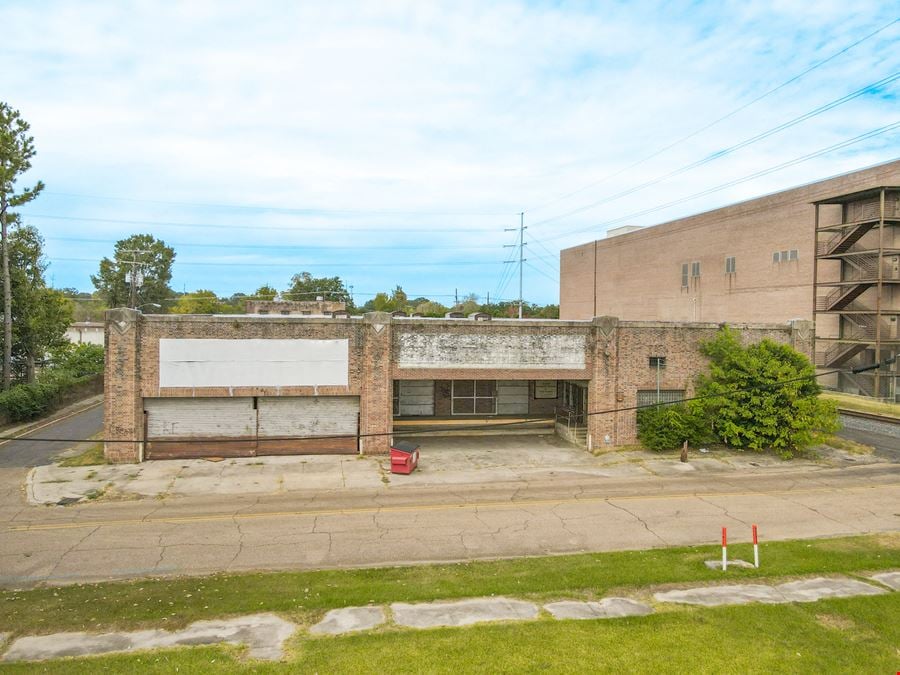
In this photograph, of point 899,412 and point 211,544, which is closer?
point 211,544

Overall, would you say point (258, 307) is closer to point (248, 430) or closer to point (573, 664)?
point (248, 430)

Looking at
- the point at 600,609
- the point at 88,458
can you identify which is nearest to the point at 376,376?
the point at 88,458

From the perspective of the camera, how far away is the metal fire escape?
41.1 meters

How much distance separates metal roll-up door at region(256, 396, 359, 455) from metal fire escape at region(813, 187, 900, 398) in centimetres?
3528

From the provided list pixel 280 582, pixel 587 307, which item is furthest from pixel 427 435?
pixel 587 307

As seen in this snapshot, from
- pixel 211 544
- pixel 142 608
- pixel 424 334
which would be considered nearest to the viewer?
pixel 142 608

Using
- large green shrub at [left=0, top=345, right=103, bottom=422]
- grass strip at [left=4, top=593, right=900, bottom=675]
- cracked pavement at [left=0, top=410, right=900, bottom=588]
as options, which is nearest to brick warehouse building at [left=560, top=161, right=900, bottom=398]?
cracked pavement at [left=0, top=410, right=900, bottom=588]

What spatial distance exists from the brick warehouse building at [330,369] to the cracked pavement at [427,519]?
3.19 meters

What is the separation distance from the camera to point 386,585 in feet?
43.7

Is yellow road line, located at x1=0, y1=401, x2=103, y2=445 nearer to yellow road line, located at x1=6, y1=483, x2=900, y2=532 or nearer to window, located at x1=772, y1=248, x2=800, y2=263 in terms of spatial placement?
yellow road line, located at x1=6, y1=483, x2=900, y2=532

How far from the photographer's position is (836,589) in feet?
43.6

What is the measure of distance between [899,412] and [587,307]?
48269mm

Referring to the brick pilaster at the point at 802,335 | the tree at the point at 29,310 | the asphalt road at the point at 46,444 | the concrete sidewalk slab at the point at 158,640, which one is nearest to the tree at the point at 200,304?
the tree at the point at 29,310

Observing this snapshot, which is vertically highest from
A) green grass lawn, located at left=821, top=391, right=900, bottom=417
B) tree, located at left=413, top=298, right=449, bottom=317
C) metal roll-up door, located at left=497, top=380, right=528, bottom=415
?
tree, located at left=413, top=298, right=449, bottom=317
